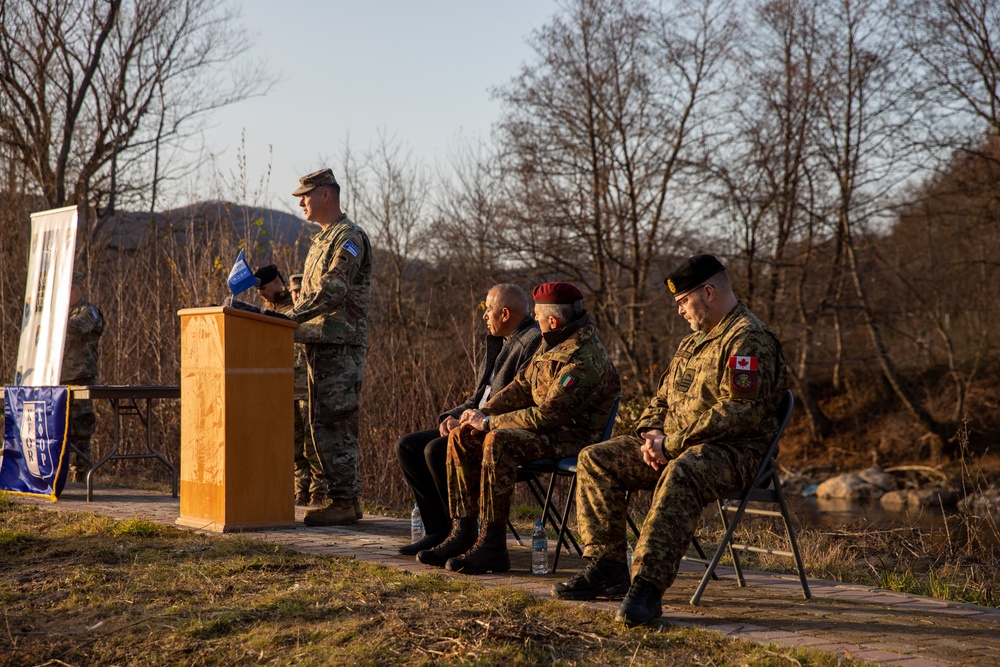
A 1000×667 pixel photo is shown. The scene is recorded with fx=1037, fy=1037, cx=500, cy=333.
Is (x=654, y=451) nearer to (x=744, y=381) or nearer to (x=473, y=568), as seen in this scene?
(x=744, y=381)

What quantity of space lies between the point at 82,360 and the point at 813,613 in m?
7.66

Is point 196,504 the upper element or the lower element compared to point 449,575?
upper

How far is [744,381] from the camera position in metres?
4.29

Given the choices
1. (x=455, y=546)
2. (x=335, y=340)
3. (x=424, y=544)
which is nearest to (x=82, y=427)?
(x=335, y=340)

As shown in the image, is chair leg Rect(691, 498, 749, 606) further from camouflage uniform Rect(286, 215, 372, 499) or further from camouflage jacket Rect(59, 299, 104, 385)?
camouflage jacket Rect(59, 299, 104, 385)

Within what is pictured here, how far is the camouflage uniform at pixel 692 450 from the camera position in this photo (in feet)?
13.4

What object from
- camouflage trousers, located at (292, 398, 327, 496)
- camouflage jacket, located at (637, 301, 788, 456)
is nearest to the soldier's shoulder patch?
camouflage jacket, located at (637, 301, 788, 456)

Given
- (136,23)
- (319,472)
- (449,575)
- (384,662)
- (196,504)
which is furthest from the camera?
(136,23)

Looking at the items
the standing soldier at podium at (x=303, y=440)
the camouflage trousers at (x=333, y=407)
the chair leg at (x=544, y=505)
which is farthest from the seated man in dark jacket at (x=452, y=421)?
the standing soldier at podium at (x=303, y=440)

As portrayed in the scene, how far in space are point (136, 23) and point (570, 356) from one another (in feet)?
55.8

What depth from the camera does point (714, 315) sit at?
15.1ft

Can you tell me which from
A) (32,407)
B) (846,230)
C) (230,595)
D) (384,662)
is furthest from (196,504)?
(846,230)

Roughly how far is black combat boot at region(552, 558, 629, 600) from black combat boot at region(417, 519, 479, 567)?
0.90m

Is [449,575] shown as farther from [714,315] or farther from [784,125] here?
[784,125]
